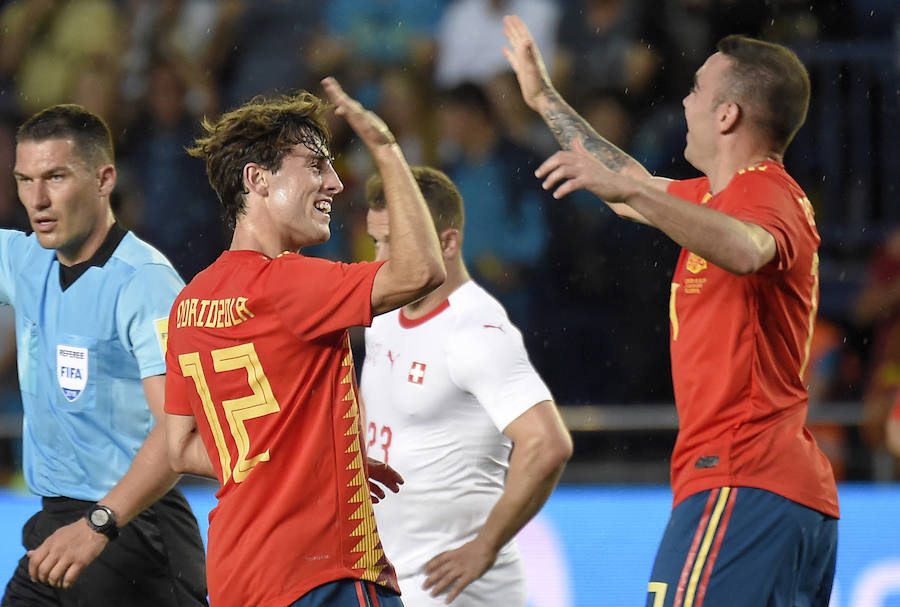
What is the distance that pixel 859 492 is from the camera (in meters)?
6.72

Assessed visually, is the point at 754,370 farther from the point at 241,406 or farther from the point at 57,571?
the point at 57,571

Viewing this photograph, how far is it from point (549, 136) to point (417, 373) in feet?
18.2

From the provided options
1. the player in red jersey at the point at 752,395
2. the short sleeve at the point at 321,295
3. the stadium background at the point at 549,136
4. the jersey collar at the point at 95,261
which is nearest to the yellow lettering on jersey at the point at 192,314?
the short sleeve at the point at 321,295

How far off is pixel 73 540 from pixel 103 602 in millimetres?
439

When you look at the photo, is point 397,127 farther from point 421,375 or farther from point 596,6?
point 421,375

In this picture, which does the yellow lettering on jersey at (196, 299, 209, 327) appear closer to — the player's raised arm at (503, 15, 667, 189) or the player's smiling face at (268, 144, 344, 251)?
the player's smiling face at (268, 144, 344, 251)

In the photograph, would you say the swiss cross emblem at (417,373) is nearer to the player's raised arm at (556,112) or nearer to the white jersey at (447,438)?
the white jersey at (447,438)

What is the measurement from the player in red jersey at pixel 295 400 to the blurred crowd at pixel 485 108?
19.1 ft

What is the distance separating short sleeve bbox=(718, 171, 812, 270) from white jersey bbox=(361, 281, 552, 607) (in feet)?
3.56

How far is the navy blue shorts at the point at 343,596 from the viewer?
346 cm

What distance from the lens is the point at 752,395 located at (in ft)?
12.8

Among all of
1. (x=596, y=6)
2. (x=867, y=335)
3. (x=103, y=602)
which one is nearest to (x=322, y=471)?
(x=103, y=602)

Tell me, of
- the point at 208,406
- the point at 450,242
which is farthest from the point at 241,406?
the point at 450,242

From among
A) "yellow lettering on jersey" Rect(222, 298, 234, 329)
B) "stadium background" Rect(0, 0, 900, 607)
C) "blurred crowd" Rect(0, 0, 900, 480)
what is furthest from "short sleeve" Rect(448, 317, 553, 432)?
"blurred crowd" Rect(0, 0, 900, 480)
